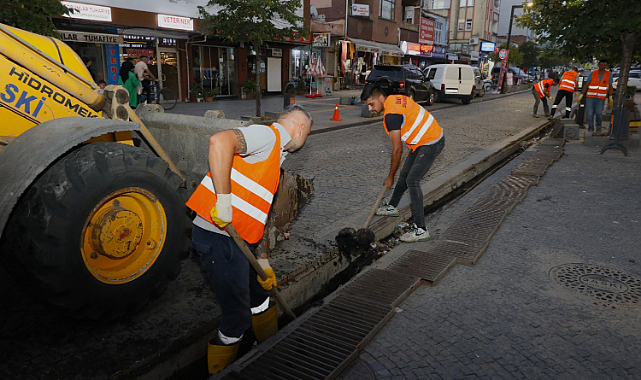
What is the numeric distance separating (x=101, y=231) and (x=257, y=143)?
1.25 m

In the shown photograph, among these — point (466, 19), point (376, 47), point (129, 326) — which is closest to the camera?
point (129, 326)

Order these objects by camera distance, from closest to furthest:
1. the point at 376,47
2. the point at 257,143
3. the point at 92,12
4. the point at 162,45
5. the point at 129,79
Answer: the point at 257,143
the point at 129,79
the point at 92,12
the point at 162,45
the point at 376,47

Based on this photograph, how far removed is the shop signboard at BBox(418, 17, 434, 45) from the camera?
133 ft

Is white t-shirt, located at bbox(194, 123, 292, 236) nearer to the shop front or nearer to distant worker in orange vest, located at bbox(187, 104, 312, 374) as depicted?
distant worker in orange vest, located at bbox(187, 104, 312, 374)

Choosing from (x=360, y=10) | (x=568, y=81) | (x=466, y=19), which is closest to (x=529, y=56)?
(x=466, y=19)

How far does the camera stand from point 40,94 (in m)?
3.36

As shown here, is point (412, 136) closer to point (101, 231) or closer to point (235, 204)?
point (235, 204)

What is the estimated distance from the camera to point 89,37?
14.8 meters

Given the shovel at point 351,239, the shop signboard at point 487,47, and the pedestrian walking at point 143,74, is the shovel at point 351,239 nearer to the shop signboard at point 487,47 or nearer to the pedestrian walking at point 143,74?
the pedestrian walking at point 143,74

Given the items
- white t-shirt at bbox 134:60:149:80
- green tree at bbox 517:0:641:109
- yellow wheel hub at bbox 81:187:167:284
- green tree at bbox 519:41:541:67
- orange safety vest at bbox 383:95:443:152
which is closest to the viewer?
yellow wheel hub at bbox 81:187:167:284

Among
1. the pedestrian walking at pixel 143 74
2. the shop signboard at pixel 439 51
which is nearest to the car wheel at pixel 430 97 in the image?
the pedestrian walking at pixel 143 74

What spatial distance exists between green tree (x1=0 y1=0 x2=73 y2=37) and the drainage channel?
275 inches

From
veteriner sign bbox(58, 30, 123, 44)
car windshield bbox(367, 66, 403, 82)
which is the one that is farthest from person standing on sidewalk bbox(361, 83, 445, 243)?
car windshield bbox(367, 66, 403, 82)

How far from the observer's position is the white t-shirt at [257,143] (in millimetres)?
2414
